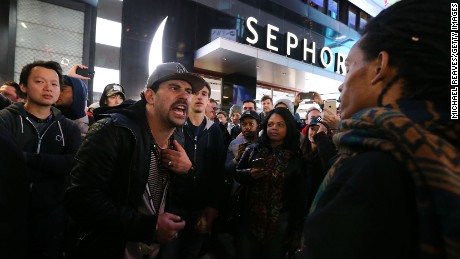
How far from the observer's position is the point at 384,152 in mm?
758

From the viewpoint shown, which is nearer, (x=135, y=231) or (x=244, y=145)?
(x=135, y=231)

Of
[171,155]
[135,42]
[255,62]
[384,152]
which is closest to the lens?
[384,152]

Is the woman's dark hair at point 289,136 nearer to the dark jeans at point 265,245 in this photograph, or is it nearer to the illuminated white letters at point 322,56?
the dark jeans at point 265,245

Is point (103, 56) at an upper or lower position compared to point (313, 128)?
upper

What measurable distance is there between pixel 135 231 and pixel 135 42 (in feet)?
29.2

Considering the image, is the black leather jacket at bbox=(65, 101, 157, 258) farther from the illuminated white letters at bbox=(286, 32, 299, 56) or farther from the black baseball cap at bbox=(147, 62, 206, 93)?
the illuminated white letters at bbox=(286, 32, 299, 56)

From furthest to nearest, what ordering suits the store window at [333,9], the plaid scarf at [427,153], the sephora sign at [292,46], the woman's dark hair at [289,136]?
the store window at [333,9] < the sephora sign at [292,46] < the woman's dark hair at [289,136] < the plaid scarf at [427,153]

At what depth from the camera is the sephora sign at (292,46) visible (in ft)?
36.2

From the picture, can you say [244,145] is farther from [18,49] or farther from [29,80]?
[18,49]

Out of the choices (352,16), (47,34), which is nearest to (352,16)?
(352,16)

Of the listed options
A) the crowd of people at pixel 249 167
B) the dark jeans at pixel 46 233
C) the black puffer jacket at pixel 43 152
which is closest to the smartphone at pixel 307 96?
the crowd of people at pixel 249 167

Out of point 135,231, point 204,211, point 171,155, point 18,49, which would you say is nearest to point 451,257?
point 135,231

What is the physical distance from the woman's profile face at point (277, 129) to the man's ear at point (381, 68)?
2.52 metres

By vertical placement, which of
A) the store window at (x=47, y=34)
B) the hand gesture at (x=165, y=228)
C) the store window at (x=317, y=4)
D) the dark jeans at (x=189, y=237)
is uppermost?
the store window at (x=317, y=4)
